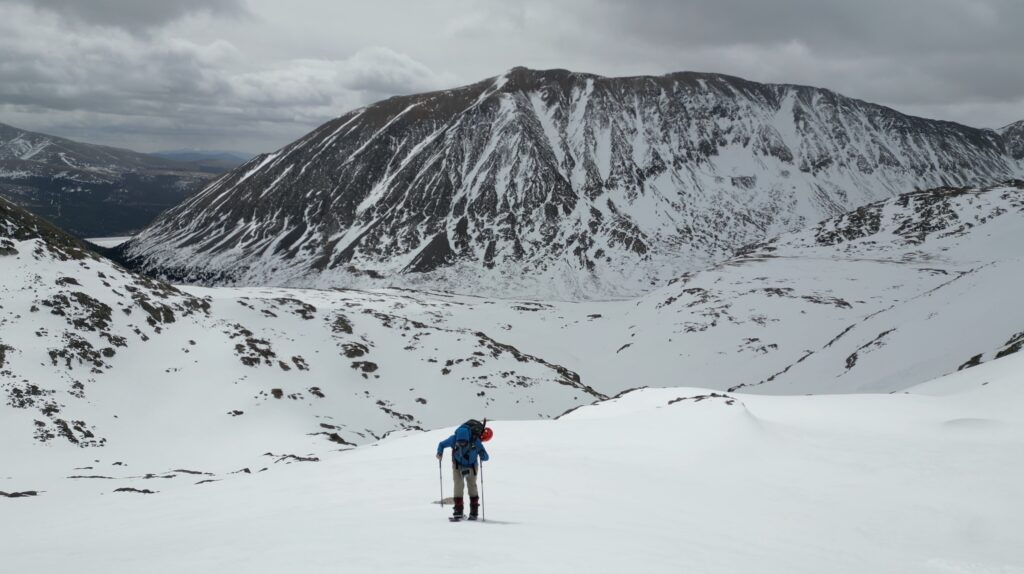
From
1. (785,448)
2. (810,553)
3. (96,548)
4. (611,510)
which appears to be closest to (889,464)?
(785,448)

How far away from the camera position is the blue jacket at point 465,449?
449 inches

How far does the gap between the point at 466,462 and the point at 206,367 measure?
143 ft

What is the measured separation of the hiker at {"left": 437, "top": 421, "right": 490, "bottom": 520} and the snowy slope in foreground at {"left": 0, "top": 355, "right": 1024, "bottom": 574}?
1.56 feet

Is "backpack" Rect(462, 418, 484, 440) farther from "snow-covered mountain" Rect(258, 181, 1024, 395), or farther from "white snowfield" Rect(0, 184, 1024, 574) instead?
"snow-covered mountain" Rect(258, 181, 1024, 395)

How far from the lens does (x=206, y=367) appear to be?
4703 cm

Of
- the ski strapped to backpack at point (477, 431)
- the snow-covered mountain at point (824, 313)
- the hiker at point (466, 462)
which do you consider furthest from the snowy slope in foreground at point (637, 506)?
the snow-covered mountain at point (824, 313)

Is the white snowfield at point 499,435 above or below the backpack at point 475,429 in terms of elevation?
below

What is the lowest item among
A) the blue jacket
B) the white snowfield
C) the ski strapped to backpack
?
the white snowfield

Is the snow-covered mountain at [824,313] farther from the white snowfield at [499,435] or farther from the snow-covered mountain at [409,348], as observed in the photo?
the white snowfield at [499,435]

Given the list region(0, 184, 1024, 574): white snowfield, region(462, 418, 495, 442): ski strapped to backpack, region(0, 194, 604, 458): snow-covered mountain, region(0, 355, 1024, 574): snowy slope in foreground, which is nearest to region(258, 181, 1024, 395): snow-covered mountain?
region(0, 184, 1024, 574): white snowfield

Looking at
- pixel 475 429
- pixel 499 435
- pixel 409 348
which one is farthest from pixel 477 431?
pixel 409 348

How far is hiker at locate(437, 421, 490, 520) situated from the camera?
11.0 meters

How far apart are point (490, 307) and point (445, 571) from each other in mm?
117013

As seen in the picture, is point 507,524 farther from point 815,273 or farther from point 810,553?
point 815,273
